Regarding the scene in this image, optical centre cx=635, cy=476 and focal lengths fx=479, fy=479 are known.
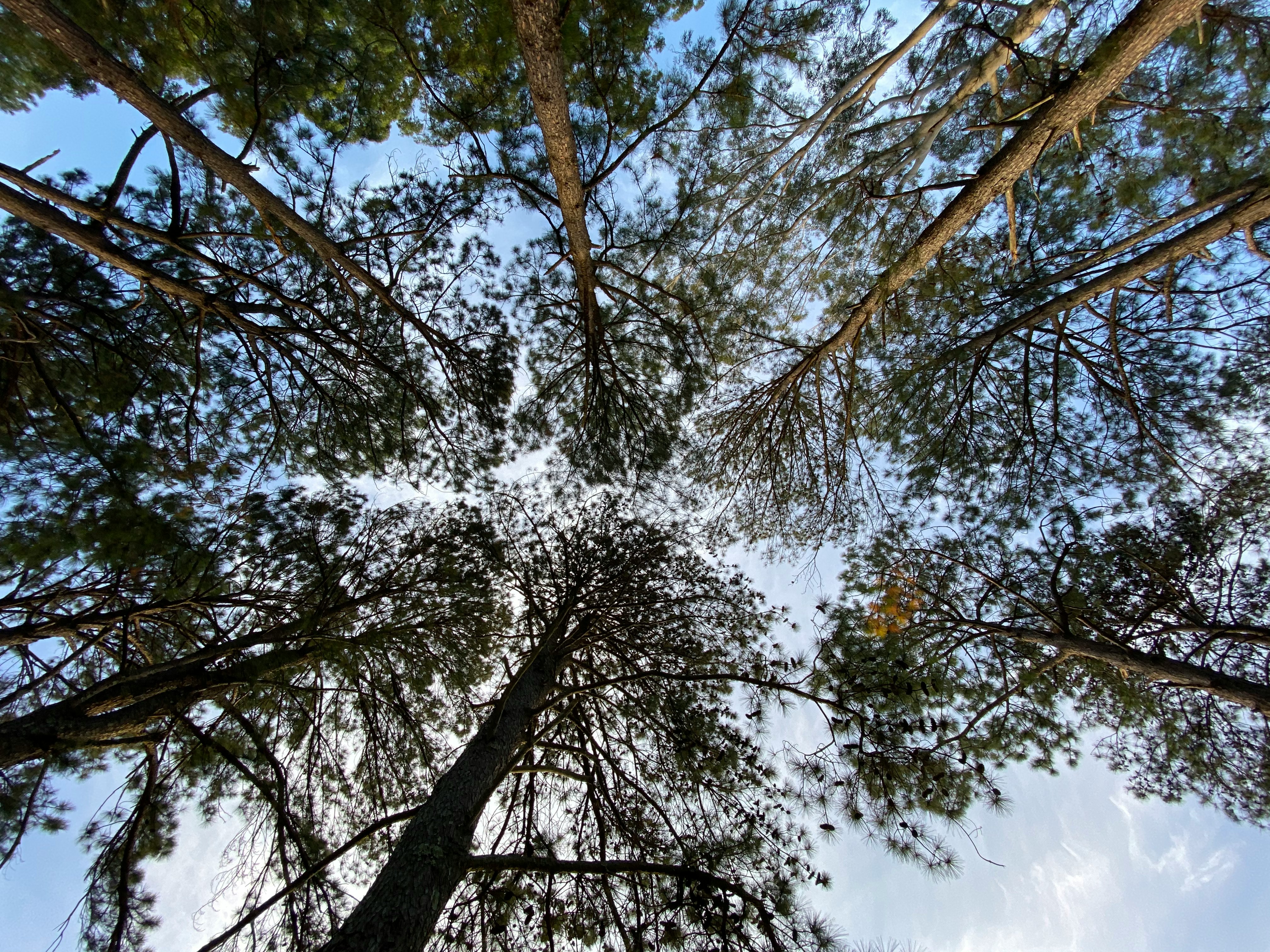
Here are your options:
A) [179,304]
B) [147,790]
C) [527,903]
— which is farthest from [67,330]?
[527,903]

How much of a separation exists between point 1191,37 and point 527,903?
268 inches

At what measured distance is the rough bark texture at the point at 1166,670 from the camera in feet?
9.90

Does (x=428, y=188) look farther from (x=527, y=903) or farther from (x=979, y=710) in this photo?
(x=979, y=710)

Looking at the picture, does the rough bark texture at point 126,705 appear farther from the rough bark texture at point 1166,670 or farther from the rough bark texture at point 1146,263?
the rough bark texture at point 1146,263

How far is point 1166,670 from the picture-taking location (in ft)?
11.0

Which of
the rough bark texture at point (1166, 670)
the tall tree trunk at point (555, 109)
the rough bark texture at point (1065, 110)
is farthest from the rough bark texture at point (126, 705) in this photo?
the rough bark texture at point (1166, 670)

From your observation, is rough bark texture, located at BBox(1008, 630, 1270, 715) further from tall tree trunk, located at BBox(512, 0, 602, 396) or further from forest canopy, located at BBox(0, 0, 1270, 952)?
tall tree trunk, located at BBox(512, 0, 602, 396)

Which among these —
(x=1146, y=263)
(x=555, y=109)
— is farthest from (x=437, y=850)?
(x=1146, y=263)

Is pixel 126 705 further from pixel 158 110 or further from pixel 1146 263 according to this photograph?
pixel 1146 263

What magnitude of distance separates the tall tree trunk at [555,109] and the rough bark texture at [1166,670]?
5080mm

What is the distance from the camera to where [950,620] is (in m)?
4.31

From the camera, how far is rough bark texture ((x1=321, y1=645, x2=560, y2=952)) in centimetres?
225

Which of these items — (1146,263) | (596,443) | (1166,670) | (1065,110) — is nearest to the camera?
(1065,110)

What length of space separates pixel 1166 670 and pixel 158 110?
7158mm
